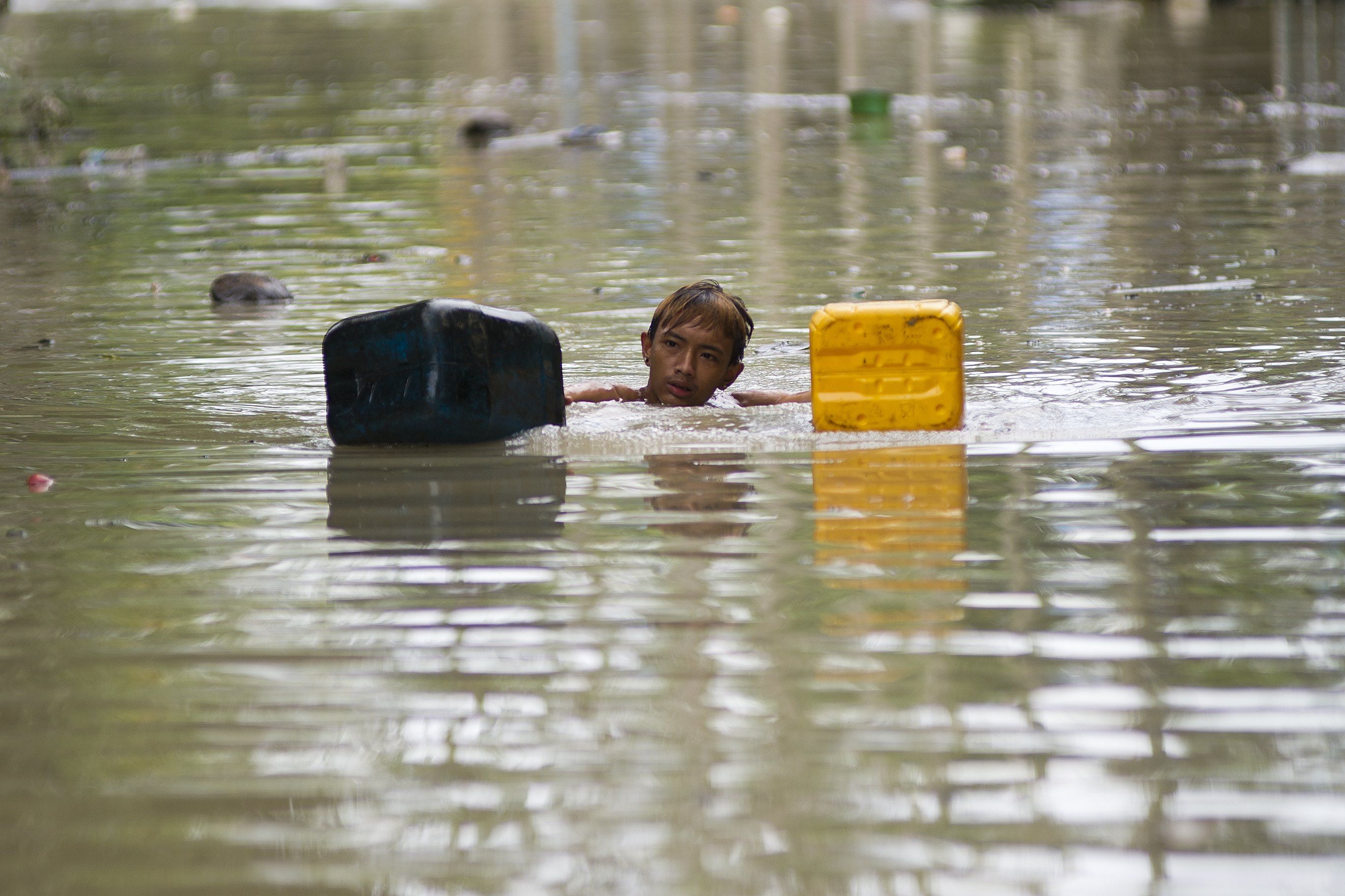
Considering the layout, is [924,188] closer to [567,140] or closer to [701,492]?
[567,140]

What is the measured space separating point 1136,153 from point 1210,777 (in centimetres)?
1381

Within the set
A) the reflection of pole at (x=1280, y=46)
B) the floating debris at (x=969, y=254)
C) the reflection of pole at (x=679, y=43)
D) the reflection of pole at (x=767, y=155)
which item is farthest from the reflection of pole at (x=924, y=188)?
the reflection of pole at (x=1280, y=46)

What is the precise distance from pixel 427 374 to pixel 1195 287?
4805 mm

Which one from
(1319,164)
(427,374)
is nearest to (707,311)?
(427,374)

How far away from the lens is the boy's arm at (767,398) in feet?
22.4

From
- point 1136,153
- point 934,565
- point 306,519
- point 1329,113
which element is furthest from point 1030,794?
point 1329,113

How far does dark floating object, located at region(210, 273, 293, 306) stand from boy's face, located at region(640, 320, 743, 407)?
368 centimetres

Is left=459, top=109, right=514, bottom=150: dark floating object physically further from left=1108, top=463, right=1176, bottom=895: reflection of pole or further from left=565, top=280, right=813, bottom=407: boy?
left=1108, top=463, right=1176, bottom=895: reflection of pole

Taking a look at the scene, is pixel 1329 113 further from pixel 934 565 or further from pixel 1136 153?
pixel 934 565

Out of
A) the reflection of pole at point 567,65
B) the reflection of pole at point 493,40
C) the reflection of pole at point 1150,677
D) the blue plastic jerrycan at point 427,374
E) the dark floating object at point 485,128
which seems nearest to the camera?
the reflection of pole at point 1150,677

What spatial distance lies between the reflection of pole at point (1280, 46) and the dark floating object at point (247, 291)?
14.7 m

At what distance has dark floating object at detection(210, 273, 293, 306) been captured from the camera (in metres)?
9.77

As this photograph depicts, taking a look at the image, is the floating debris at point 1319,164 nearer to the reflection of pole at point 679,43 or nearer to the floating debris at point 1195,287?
the floating debris at point 1195,287

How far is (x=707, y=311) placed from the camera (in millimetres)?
6621
